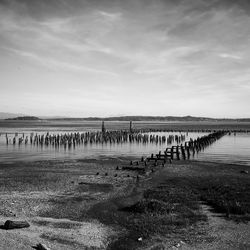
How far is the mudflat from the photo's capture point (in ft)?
38.5

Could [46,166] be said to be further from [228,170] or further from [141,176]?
[228,170]

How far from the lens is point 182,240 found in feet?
39.0

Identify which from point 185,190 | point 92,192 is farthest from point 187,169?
point 92,192

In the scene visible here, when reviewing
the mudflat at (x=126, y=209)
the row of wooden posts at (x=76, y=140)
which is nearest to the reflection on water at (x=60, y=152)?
the row of wooden posts at (x=76, y=140)

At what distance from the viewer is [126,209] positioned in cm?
1559

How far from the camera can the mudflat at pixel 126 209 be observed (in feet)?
38.5

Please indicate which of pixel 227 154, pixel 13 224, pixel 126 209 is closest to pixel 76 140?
pixel 227 154

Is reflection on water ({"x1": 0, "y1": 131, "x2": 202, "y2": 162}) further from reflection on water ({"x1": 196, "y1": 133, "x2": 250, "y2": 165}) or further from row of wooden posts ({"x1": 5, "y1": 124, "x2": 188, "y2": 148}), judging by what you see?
reflection on water ({"x1": 196, "y1": 133, "x2": 250, "y2": 165})

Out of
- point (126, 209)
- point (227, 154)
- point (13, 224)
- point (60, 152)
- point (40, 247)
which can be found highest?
point (13, 224)

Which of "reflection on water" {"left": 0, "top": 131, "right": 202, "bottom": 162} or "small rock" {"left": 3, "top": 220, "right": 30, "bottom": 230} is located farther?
"reflection on water" {"left": 0, "top": 131, "right": 202, "bottom": 162}

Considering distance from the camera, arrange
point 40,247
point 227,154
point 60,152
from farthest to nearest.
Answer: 1. point 60,152
2. point 227,154
3. point 40,247

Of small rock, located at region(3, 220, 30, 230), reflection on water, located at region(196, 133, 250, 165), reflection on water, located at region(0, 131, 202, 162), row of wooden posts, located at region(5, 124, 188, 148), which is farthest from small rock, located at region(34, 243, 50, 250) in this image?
row of wooden posts, located at region(5, 124, 188, 148)

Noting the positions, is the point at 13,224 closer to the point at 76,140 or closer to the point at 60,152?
the point at 60,152

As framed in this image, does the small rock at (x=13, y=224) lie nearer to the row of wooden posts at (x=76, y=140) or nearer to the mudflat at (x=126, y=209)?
the mudflat at (x=126, y=209)
